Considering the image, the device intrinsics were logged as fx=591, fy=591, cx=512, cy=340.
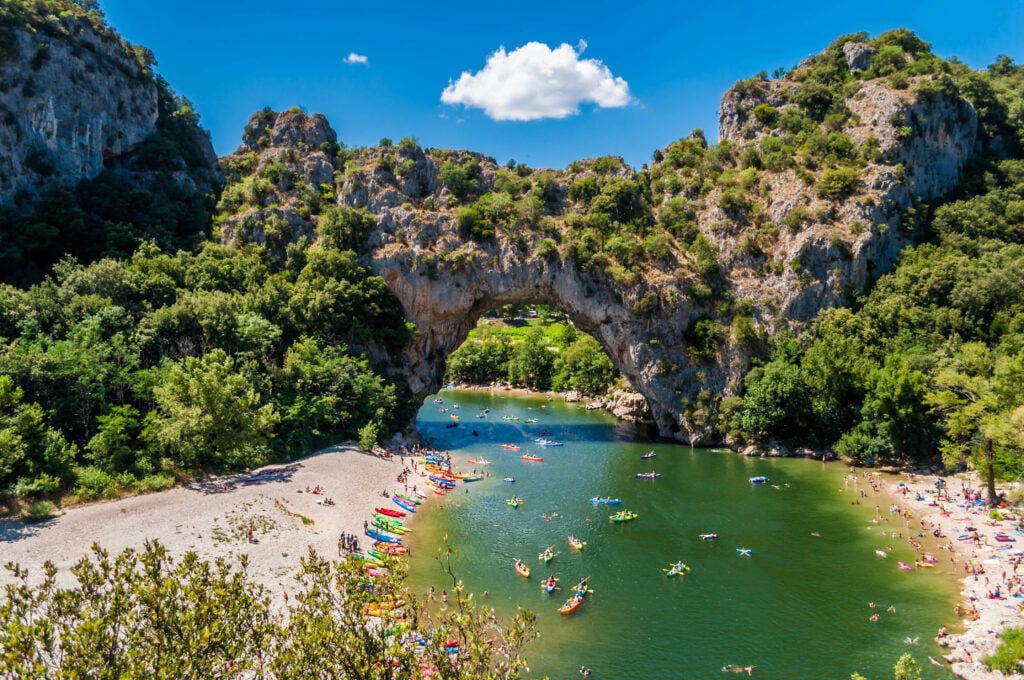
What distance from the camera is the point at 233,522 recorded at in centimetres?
3562

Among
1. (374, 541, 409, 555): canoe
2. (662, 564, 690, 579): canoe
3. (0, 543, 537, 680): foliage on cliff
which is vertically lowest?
(374, 541, 409, 555): canoe

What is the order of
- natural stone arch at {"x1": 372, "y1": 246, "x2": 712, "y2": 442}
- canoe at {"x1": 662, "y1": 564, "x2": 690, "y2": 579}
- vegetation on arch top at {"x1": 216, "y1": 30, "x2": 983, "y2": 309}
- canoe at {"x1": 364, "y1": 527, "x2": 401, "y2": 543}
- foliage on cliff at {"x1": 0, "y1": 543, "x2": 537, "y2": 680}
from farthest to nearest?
vegetation on arch top at {"x1": 216, "y1": 30, "x2": 983, "y2": 309} < natural stone arch at {"x1": 372, "y1": 246, "x2": 712, "y2": 442} < canoe at {"x1": 364, "y1": 527, "x2": 401, "y2": 543} < canoe at {"x1": 662, "y1": 564, "x2": 690, "y2": 579} < foliage on cliff at {"x1": 0, "y1": 543, "x2": 537, "y2": 680}

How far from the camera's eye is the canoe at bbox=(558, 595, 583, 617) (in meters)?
29.7

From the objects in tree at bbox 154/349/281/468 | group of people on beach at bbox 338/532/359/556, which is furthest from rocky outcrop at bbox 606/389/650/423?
group of people on beach at bbox 338/532/359/556

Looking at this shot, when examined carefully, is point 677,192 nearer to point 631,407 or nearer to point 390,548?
point 631,407

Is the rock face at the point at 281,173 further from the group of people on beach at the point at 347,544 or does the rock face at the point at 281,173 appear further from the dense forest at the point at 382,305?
the group of people on beach at the point at 347,544

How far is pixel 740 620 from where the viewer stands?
2934 cm

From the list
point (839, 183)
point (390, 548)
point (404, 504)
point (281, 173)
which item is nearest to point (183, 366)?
point (404, 504)

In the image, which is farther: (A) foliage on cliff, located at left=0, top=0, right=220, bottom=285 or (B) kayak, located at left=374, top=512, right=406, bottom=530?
(A) foliage on cliff, located at left=0, top=0, right=220, bottom=285

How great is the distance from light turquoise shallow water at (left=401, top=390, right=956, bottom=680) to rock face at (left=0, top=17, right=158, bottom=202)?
53776mm

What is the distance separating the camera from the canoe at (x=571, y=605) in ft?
97.5

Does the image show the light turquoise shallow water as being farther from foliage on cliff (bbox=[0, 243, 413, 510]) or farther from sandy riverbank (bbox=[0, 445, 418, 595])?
foliage on cliff (bbox=[0, 243, 413, 510])

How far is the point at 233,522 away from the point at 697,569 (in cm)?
2784

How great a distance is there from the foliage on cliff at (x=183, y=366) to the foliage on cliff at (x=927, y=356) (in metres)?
40.8
